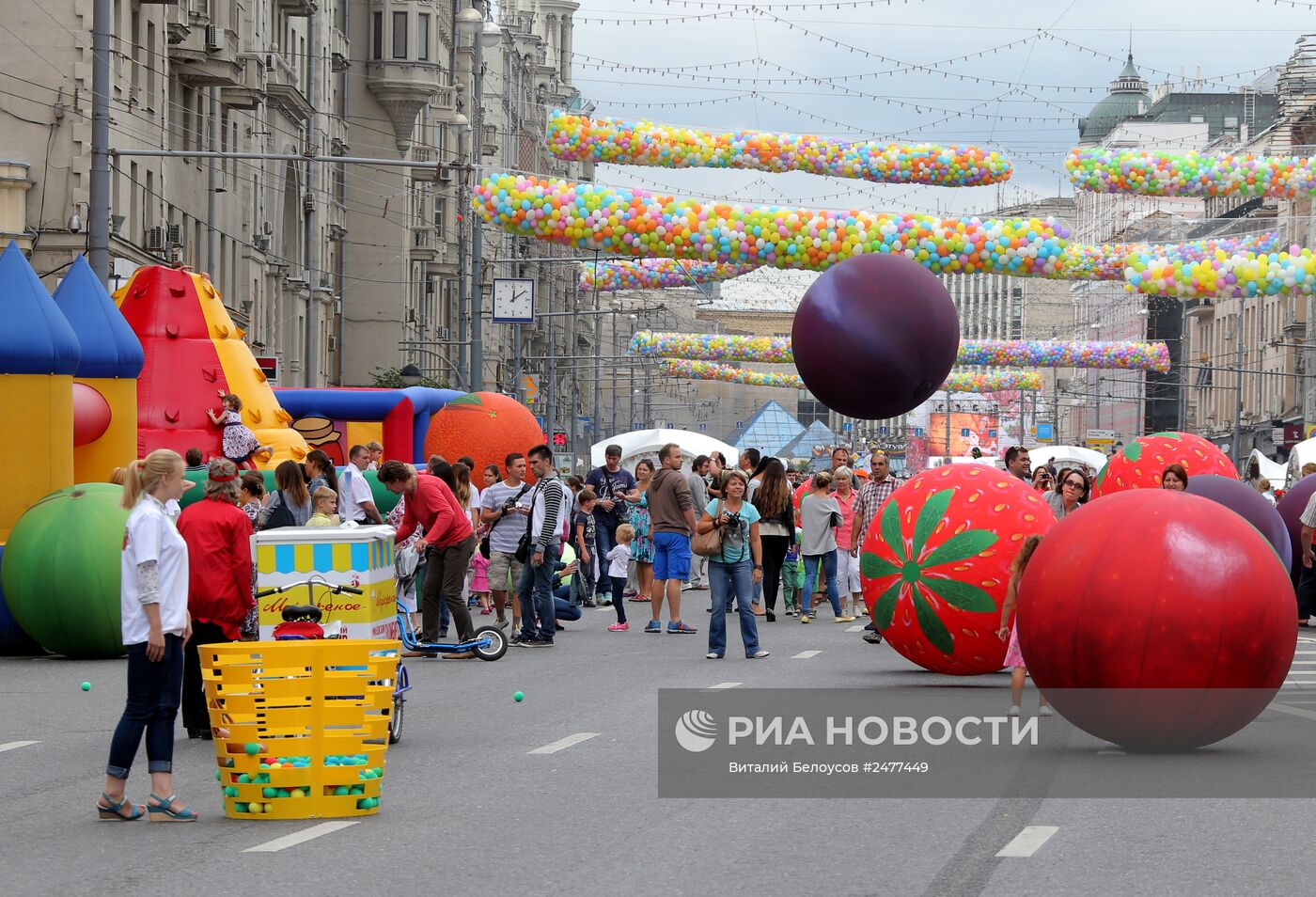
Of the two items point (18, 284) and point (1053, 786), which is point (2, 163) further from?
point (1053, 786)

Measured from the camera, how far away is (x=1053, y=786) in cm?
1035

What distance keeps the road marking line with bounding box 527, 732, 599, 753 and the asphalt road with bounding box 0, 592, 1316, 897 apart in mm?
47

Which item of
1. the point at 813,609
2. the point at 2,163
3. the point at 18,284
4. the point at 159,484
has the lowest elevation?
the point at 813,609

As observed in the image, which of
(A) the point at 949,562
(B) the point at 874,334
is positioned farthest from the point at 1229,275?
(A) the point at 949,562

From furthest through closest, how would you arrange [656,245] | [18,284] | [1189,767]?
[656,245]
[18,284]
[1189,767]

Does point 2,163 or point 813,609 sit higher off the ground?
point 2,163

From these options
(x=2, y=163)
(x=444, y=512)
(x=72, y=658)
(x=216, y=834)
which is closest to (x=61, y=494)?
(x=72, y=658)

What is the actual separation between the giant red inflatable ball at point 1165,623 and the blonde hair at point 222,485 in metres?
4.51

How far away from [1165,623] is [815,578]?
12578 mm

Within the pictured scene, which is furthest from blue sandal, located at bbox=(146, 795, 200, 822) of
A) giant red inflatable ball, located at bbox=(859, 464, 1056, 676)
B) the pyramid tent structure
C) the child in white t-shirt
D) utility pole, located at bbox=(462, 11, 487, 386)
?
the pyramid tent structure

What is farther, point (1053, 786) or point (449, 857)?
point (1053, 786)

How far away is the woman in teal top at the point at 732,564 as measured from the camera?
18228 millimetres

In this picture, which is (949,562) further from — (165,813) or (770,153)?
(770,153)

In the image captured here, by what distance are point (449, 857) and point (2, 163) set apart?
28.7 m
